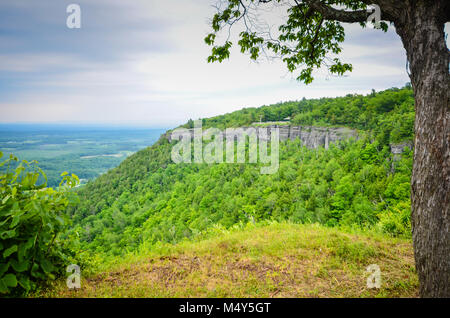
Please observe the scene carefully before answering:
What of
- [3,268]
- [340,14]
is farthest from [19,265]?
[340,14]

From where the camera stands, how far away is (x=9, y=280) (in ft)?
7.44

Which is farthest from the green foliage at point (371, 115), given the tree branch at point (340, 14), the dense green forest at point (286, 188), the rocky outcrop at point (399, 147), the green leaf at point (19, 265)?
the green leaf at point (19, 265)

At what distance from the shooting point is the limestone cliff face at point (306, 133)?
41344mm

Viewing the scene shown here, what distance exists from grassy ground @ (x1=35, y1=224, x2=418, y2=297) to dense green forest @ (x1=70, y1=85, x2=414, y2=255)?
13.2 m

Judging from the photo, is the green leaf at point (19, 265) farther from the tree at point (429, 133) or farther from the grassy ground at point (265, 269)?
the tree at point (429, 133)

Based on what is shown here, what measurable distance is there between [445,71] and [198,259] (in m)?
4.31

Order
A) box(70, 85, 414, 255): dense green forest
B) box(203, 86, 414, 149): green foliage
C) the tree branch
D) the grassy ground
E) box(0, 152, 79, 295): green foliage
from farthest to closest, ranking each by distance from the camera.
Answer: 1. box(203, 86, 414, 149): green foliage
2. box(70, 85, 414, 255): dense green forest
3. the tree branch
4. the grassy ground
5. box(0, 152, 79, 295): green foliage

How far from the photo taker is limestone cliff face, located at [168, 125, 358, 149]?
4134 cm

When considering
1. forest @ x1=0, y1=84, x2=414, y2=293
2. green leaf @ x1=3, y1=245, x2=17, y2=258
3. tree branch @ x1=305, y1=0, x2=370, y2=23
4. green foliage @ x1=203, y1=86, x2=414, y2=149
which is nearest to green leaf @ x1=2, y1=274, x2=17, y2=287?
green leaf @ x1=3, y1=245, x2=17, y2=258

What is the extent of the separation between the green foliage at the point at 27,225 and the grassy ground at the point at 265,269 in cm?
37

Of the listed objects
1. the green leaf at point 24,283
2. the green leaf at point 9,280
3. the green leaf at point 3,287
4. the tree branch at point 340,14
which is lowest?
the green leaf at point 24,283

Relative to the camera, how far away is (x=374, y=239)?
15.1ft

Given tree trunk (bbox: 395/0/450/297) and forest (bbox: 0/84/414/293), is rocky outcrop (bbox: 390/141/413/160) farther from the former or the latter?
tree trunk (bbox: 395/0/450/297)

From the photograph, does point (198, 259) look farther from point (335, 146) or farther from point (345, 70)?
point (335, 146)
